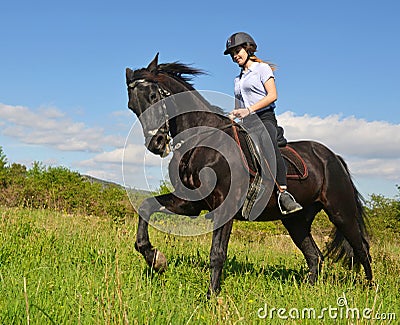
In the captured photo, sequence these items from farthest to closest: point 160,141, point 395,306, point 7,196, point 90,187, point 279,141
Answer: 1. point 90,187
2. point 7,196
3. point 279,141
4. point 160,141
5. point 395,306

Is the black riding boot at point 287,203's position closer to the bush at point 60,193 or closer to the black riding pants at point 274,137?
the black riding pants at point 274,137

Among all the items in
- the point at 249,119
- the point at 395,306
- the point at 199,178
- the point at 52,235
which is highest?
the point at 249,119

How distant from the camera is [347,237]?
7711 millimetres

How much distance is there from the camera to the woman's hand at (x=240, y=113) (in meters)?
6.18

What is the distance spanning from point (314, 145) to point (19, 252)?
15.2 feet

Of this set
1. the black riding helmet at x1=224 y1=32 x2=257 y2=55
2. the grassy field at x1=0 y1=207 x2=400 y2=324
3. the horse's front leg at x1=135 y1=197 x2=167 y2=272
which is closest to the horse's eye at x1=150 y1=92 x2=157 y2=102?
the black riding helmet at x1=224 y1=32 x2=257 y2=55

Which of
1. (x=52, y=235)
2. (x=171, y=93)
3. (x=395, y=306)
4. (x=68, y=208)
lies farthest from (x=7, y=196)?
(x=395, y=306)

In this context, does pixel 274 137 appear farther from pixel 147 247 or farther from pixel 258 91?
pixel 147 247

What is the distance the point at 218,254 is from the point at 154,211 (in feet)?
3.65

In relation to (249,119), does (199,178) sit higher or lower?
lower

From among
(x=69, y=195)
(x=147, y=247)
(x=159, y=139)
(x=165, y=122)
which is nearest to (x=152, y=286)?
(x=147, y=247)

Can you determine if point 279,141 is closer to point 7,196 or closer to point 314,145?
point 314,145

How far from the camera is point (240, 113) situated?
20.5 ft

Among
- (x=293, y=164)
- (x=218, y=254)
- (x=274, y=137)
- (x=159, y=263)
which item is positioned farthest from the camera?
(x=293, y=164)
